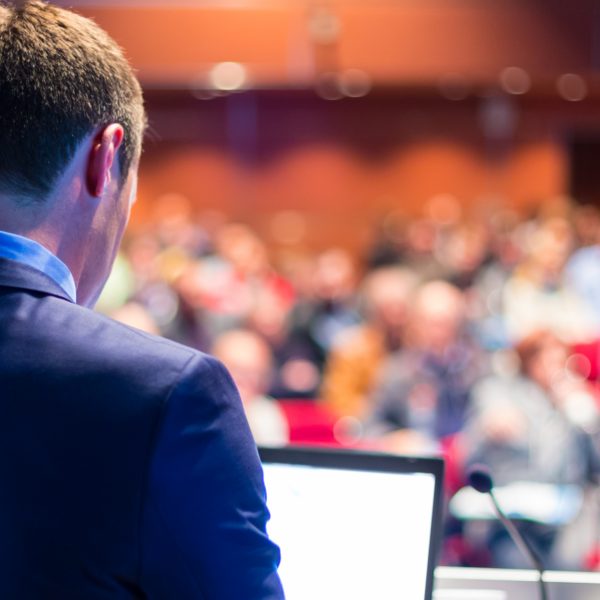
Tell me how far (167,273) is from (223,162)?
10.2 feet

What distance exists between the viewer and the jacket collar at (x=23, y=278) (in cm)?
63

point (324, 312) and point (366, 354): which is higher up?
point (324, 312)

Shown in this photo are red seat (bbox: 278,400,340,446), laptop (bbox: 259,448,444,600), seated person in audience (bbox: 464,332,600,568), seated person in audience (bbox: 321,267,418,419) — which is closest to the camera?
laptop (bbox: 259,448,444,600)

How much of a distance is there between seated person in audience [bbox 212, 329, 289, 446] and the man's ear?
218 centimetres

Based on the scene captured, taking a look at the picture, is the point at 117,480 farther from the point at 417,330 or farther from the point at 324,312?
the point at 324,312

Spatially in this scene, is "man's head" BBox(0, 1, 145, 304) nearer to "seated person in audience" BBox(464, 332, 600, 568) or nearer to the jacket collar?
the jacket collar

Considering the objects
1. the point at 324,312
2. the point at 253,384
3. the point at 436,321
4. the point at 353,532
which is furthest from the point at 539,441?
the point at 324,312

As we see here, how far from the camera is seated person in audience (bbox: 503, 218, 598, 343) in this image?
4.82 m

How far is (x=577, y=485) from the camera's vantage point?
9.17 feet

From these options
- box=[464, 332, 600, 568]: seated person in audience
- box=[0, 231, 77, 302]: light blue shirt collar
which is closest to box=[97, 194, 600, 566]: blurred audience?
box=[464, 332, 600, 568]: seated person in audience

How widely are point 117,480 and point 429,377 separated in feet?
10.0

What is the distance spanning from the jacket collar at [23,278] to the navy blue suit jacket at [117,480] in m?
0.06

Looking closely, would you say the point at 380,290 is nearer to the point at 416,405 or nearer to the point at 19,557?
the point at 416,405

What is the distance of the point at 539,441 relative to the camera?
2969 millimetres
